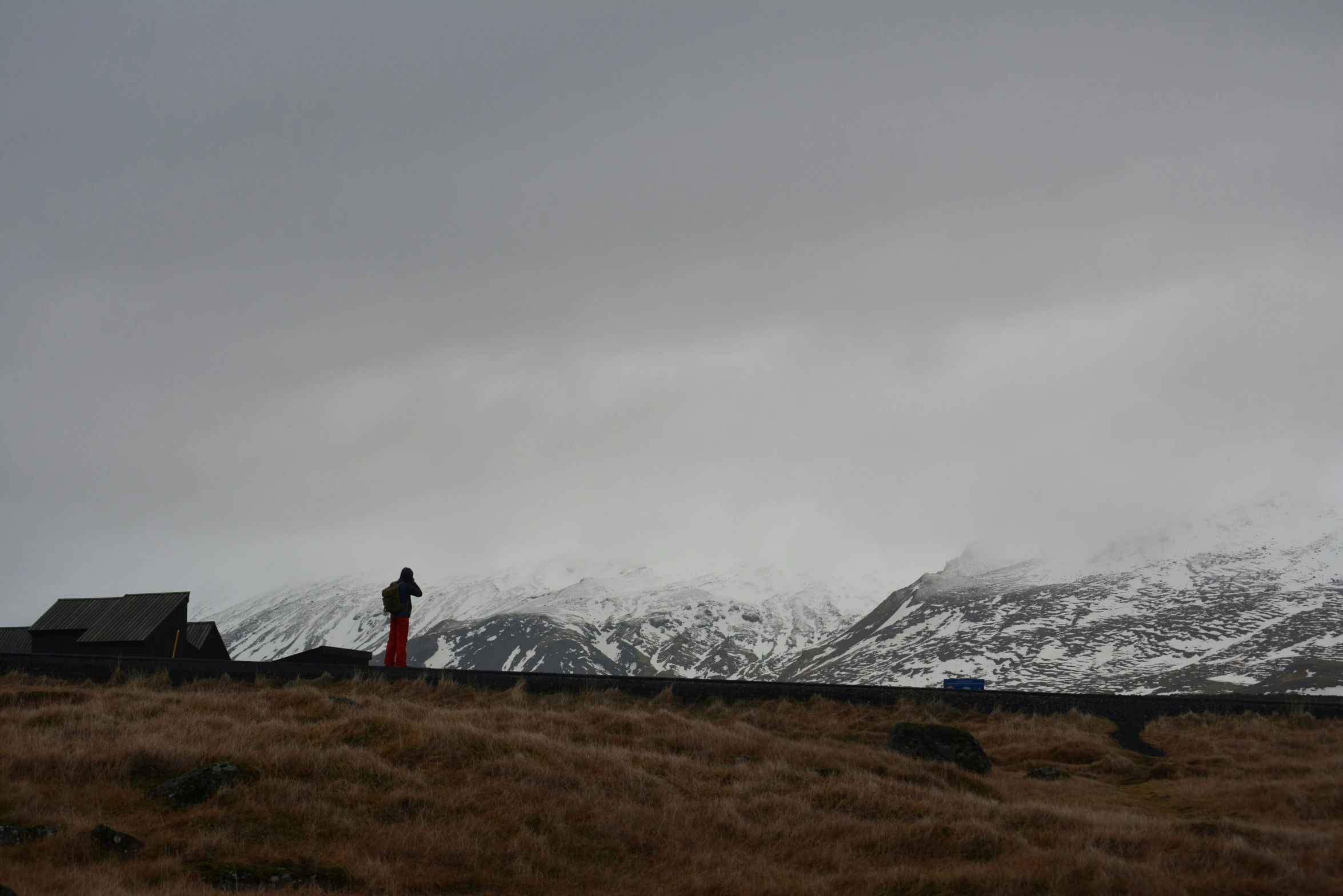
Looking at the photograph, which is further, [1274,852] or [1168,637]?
[1168,637]

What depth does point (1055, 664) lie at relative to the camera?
556ft

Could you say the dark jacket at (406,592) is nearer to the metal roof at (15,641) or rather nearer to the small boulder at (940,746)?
the small boulder at (940,746)

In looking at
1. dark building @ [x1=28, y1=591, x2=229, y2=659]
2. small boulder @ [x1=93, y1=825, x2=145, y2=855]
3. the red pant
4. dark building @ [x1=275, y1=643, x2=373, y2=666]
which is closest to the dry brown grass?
small boulder @ [x1=93, y1=825, x2=145, y2=855]

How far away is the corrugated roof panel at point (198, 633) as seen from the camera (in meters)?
40.6

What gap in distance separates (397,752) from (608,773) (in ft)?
11.3

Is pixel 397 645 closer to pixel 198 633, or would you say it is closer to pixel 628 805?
pixel 628 805

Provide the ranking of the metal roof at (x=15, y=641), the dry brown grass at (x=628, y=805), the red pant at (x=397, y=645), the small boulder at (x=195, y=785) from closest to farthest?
the dry brown grass at (x=628, y=805), the small boulder at (x=195, y=785), the red pant at (x=397, y=645), the metal roof at (x=15, y=641)

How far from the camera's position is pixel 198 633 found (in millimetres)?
41469

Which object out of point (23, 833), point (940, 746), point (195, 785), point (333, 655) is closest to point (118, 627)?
point (333, 655)

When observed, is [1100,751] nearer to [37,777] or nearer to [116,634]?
[37,777]

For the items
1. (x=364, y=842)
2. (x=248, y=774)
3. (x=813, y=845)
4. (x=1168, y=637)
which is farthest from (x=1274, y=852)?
(x=1168, y=637)

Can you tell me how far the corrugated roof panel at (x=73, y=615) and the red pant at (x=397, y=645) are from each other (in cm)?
2086

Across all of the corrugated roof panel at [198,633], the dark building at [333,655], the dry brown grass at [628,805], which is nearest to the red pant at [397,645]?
the dry brown grass at [628,805]

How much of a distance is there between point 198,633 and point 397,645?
2203cm
